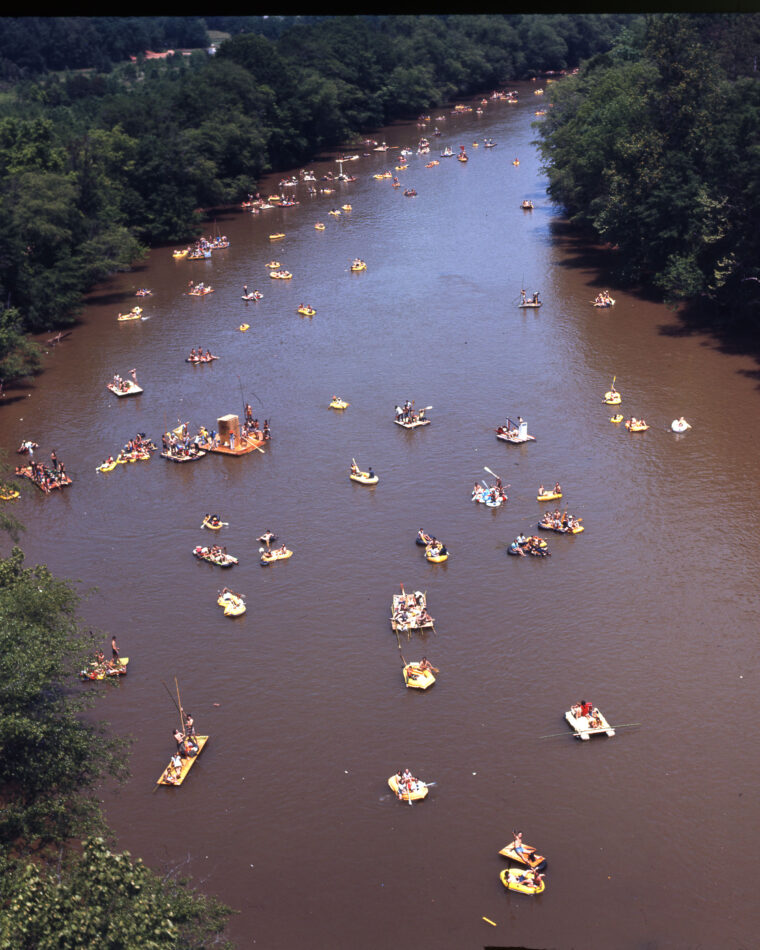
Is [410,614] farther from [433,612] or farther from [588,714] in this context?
[588,714]

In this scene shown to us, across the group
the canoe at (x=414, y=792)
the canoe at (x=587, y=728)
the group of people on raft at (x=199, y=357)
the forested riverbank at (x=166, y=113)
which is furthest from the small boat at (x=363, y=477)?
the forested riverbank at (x=166, y=113)

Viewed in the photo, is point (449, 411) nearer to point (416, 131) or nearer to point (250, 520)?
point (250, 520)

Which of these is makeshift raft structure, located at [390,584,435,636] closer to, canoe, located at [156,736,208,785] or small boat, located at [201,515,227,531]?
canoe, located at [156,736,208,785]

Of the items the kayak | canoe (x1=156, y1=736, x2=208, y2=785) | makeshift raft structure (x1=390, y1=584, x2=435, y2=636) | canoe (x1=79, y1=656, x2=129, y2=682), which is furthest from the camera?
the kayak

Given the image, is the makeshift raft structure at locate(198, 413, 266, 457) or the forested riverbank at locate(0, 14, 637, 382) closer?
the makeshift raft structure at locate(198, 413, 266, 457)

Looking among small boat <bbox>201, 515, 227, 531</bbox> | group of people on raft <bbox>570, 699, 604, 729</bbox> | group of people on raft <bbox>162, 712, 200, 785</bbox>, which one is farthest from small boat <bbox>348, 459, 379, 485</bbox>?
group of people on raft <bbox>570, 699, 604, 729</bbox>

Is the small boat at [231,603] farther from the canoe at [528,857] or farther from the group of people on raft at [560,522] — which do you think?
the canoe at [528,857]

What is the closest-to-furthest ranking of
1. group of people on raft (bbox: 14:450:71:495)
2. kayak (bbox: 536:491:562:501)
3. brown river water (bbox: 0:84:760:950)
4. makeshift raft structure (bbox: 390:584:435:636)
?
brown river water (bbox: 0:84:760:950) → makeshift raft structure (bbox: 390:584:435:636) → kayak (bbox: 536:491:562:501) → group of people on raft (bbox: 14:450:71:495)
